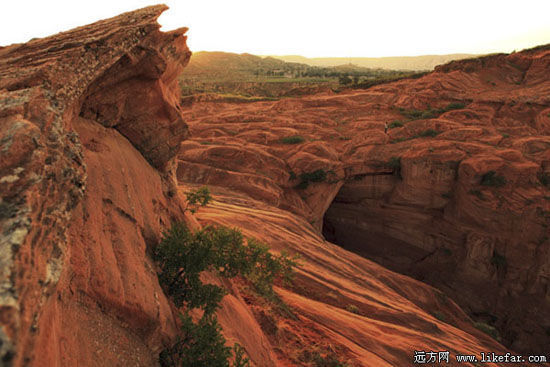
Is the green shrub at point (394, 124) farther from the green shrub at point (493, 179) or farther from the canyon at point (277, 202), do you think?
the green shrub at point (493, 179)

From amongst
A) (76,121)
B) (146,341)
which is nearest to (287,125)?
(76,121)

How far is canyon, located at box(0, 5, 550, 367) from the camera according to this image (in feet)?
7.75

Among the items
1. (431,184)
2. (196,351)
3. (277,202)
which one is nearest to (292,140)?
(277,202)

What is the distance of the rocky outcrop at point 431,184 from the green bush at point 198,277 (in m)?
8.11

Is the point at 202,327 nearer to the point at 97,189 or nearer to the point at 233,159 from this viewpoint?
the point at 97,189

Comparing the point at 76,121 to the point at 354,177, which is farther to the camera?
the point at 354,177

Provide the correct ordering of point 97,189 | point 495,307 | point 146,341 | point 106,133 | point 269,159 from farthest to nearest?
point 269,159 → point 495,307 → point 106,133 → point 97,189 → point 146,341

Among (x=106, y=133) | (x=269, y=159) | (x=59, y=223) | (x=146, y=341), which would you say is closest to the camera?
(x=59, y=223)

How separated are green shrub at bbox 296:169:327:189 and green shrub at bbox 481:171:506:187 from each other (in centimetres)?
800

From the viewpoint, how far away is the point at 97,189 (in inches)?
162

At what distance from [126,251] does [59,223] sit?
186 cm

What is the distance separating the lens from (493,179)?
14.8m

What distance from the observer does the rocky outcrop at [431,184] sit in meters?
14.2

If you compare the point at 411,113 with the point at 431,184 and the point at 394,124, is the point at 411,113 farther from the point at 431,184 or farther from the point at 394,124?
the point at 431,184
